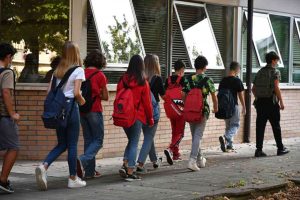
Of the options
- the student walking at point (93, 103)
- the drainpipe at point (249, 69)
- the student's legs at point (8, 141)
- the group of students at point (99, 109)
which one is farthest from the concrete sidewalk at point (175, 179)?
the drainpipe at point (249, 69)

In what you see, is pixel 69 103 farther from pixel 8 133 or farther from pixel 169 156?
pixel 169 156

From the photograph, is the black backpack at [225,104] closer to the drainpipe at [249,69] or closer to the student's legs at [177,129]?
the student's legs at [177,129]

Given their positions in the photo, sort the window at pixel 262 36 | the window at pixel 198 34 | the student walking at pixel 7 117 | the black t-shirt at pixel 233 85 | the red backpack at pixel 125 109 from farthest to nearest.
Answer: the window at pixel 262 36
the window at pixel 198 34
the black t-shirt at pixel 233 85
the red backpack at pixel 125 109
the student walking at pixel 7 117

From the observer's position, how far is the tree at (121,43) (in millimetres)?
12492

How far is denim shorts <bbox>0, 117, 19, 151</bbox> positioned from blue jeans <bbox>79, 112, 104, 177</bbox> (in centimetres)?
113

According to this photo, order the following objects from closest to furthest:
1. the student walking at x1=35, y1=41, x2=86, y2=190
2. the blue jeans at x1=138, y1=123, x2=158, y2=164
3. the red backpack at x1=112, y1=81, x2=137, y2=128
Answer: the student walking at x1=35, y1=41, x2=86, y2=190 < the red backpack at x1=112, y1=81, x2=137, y2=128 < the blue jeans at x1=138, y1=123, x2=158, y2=164

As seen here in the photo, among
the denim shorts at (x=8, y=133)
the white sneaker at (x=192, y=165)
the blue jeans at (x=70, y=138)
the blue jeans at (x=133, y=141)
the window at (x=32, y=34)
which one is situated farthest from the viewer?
the window at (x=32, y=34)

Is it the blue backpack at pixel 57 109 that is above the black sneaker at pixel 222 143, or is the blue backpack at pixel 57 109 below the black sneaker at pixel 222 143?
above

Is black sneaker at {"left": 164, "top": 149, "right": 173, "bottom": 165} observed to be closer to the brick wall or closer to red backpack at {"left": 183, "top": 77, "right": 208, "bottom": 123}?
red backpack at {"left": 183, "top": 77, "right": 208, "bottom": 123}

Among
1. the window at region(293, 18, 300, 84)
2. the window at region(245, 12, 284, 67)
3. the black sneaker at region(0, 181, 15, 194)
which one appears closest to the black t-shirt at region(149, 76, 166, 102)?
the black sneaker at region(0, 181, 15, 194)

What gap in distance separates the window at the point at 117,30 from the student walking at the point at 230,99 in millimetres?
1695

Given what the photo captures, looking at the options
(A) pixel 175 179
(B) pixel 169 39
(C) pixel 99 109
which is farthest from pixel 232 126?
(C) pixel 99 109

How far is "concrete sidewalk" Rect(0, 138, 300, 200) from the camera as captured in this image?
8.48 metres

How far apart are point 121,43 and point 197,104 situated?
269cm
